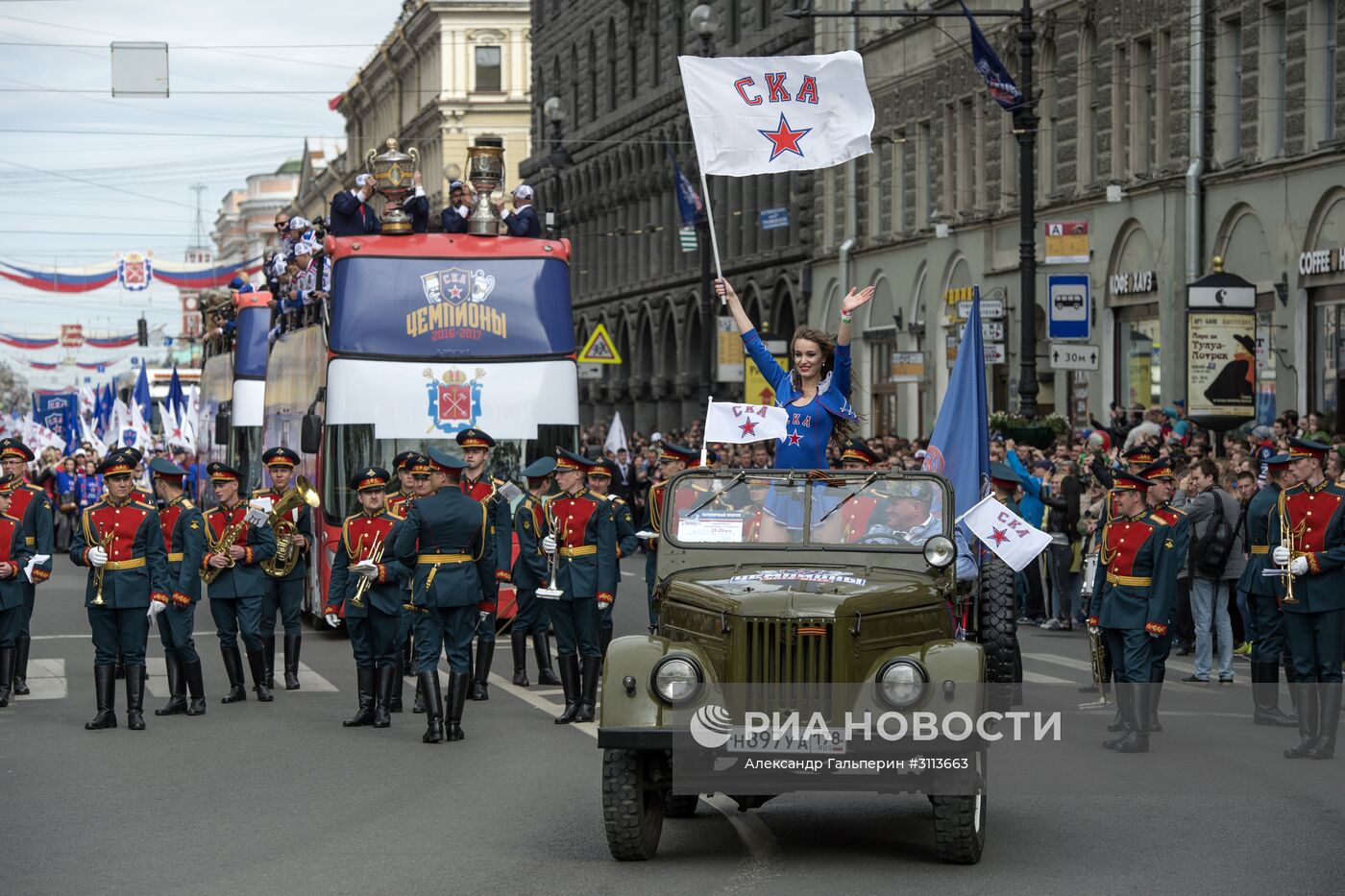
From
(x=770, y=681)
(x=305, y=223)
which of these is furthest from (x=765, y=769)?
(x=305, y=223)

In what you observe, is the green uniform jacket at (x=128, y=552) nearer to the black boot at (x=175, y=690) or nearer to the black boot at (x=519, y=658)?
the black boot at (x=175, y=690)

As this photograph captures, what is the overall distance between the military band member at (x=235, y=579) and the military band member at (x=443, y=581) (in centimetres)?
283

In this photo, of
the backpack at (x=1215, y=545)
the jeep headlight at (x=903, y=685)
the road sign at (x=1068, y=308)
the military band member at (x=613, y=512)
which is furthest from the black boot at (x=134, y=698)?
the road sign at (x=1068, y=308)

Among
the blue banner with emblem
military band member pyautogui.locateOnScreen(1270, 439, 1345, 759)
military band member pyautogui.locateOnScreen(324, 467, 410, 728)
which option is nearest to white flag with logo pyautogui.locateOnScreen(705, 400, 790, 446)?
military band member pyautogui.locateOnScreen(324, 467, 410, 728)

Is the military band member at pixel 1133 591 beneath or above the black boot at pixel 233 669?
above

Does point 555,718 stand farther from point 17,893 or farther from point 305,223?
point 305,223

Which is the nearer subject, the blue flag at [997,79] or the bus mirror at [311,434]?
the bus mirror at [311,434]

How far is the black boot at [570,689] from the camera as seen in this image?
607 inches

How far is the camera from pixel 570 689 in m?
15.5

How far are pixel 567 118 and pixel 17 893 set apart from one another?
68.3 metres

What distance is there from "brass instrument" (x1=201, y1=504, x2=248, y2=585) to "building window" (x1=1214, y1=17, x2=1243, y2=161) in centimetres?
1923

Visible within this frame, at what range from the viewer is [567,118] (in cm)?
7644

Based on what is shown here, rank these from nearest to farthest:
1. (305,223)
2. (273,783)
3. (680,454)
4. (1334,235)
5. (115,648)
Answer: (273,783) < (115,648) < (680,454) < (305,223) < (1334,235)

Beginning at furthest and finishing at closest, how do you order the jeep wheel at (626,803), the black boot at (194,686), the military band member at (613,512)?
the military band member at (613,512), the black boot at (194,686), the jeep wheel at (626,803)
